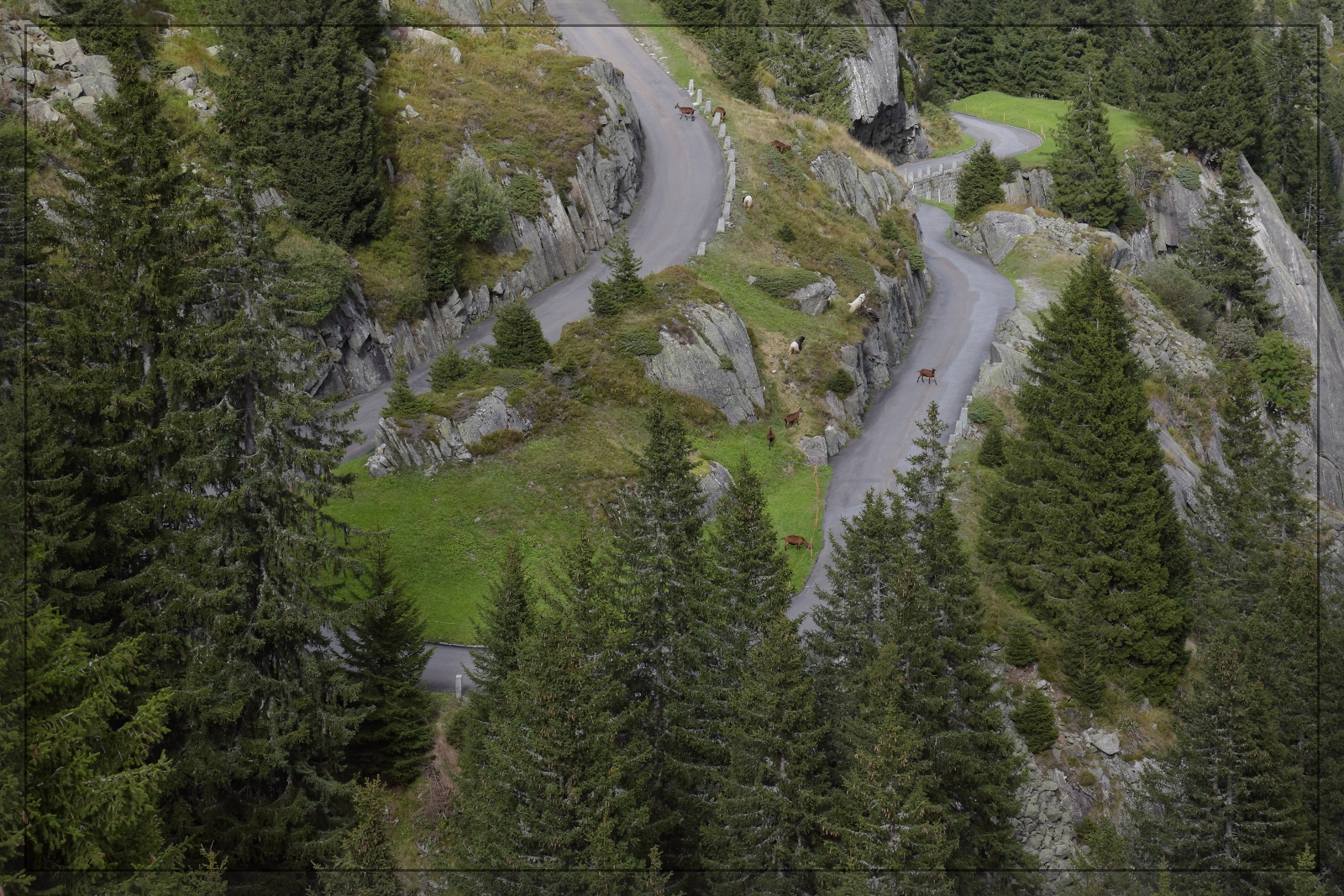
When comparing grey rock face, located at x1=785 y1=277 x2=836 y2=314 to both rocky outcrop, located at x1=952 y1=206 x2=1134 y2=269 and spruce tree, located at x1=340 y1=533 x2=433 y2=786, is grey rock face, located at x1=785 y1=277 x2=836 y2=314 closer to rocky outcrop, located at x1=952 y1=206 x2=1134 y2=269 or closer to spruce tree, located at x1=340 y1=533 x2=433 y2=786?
rocky outcrop, located at x1=952 y1=206 x2=1134 y2=269

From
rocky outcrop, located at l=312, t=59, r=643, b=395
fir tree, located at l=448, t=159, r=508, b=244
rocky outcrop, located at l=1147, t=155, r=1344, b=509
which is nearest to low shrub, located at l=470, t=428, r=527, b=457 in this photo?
rocky outcrop, located at l=312, t=59, r=643, b=395

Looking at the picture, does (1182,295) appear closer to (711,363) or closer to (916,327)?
(916,327)

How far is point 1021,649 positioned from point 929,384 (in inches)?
659

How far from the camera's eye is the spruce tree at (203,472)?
20.8 metres

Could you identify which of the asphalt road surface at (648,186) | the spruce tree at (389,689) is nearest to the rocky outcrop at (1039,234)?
the asphalt road surface at (648,186)

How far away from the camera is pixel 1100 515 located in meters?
31.8

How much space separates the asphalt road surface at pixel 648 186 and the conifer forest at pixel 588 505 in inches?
13.3

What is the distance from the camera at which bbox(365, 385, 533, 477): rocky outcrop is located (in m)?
33.1

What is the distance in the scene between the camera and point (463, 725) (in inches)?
978

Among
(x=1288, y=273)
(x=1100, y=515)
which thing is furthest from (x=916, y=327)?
(x=1288, y=273)

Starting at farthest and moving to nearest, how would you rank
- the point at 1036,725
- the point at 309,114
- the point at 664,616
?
the point at 309,114 < the point at 1036,725 < the point at 664,616

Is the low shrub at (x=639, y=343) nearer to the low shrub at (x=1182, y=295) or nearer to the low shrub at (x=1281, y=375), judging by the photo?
the low shrub at (x=1182, y=295)

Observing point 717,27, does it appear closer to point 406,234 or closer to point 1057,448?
point 406,234

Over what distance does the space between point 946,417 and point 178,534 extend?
2984 centimetres
